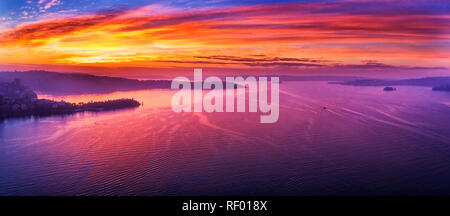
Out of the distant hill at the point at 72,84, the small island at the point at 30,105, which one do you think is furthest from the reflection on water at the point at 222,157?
the distant hill at the point at 72,84

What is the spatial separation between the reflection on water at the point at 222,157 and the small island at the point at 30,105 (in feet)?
5.55

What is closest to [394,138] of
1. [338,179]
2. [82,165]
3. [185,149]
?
[338,179]

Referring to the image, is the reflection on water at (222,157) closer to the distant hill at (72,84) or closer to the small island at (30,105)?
the small island at (30,105)

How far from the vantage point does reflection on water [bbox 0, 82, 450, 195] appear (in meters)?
6.16

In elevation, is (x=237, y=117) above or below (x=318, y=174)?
above

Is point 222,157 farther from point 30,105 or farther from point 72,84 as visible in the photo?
point 72,84

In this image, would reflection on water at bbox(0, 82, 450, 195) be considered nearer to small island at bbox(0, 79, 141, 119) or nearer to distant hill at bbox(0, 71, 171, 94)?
small island at bbox(0, 79, 141, 119)

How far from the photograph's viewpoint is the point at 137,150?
29.1 feet

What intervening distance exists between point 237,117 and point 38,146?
901 centimetres

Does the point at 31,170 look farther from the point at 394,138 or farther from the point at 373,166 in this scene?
the point at 394,138

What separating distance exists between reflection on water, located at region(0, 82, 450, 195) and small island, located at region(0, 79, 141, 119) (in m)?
1.69

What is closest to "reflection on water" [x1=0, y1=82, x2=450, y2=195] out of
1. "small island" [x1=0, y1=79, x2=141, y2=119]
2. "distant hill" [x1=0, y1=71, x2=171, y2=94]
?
"small island" [x1=0, y1=79, x2=141, y2=119]

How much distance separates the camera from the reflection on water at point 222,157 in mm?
6156
